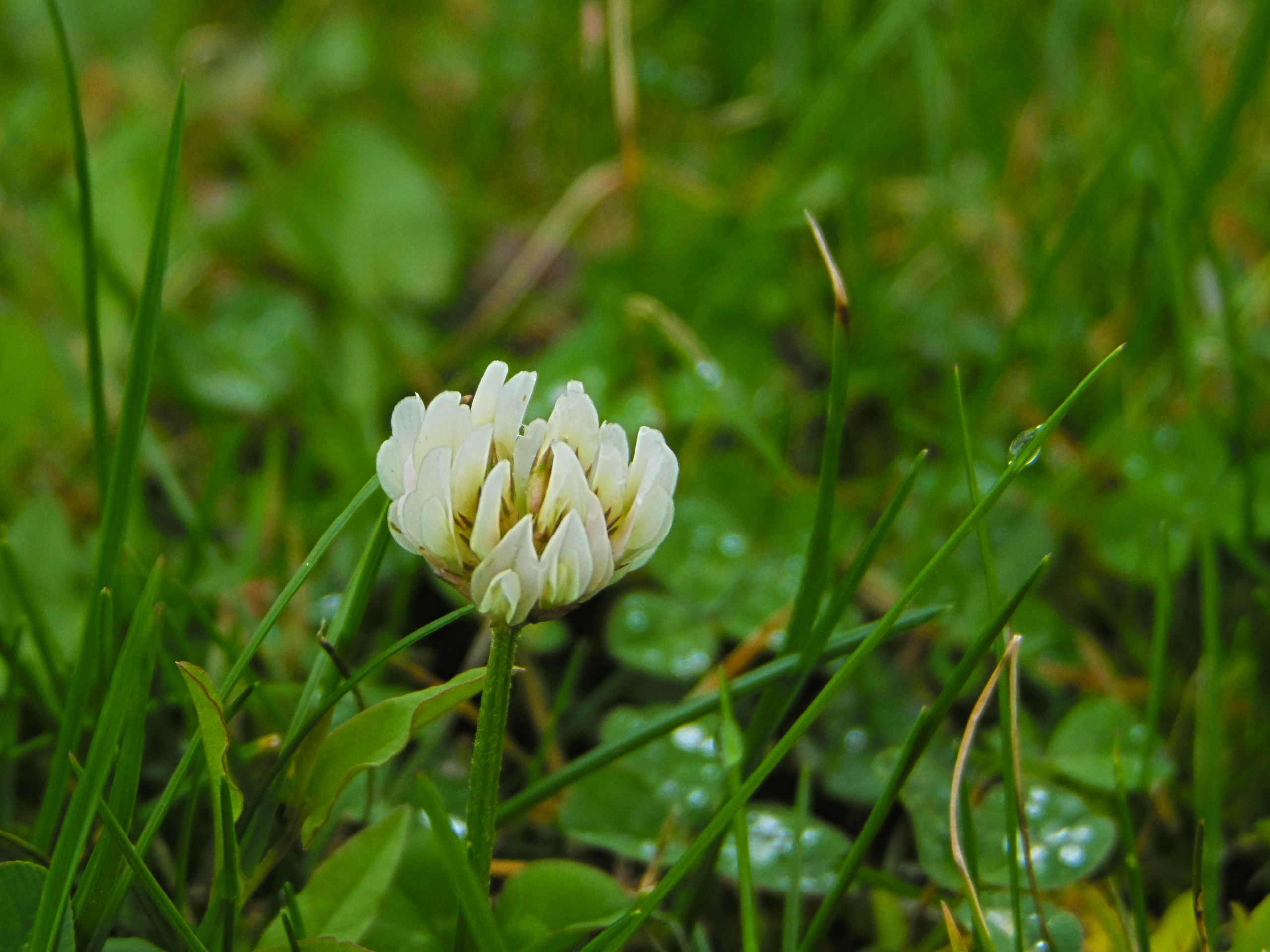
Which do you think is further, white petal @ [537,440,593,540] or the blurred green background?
the blurred green background

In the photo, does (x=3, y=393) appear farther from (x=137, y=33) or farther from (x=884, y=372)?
(x=137, y=33)

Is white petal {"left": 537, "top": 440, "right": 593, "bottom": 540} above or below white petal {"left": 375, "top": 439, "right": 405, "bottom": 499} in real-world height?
below

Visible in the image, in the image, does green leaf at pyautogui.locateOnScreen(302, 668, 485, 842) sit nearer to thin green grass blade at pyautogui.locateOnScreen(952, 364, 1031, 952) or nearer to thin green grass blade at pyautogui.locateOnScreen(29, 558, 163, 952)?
thin green grass blade at pyautogui.locateOnScreen(29, 558, 163, 952)

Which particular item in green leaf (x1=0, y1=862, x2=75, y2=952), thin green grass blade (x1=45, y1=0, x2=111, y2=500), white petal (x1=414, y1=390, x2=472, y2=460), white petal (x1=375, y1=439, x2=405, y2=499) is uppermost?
thin green grass blade (x1=45, y1=0, x2=111, y2=500)

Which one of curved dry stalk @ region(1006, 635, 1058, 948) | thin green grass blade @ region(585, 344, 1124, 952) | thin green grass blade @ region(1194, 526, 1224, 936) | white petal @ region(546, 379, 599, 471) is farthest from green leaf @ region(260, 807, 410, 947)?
thin green grass blade @ region(1194, 526, 1224, 936)

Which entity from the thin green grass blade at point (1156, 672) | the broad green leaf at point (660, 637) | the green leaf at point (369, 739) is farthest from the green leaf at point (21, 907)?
the thin green grass blade at point (1156, 672)

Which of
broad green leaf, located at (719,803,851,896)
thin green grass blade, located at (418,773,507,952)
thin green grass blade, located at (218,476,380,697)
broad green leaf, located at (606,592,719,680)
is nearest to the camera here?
thin green grass blade, located at (418,773,507,952)

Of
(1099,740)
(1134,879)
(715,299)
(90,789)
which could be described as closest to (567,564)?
(90,789)
